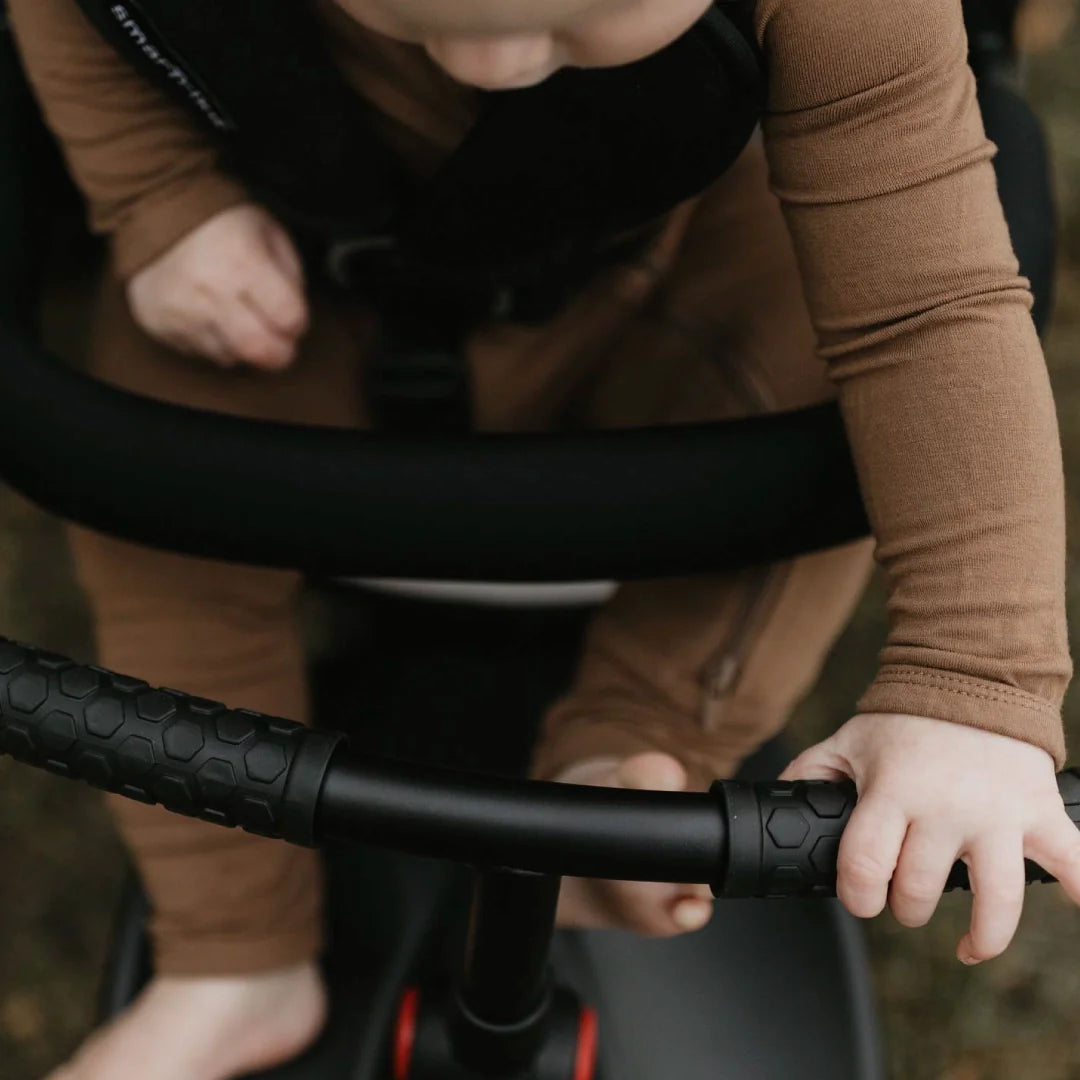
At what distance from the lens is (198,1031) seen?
70cm

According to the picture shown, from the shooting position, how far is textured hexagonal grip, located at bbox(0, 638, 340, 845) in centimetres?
39

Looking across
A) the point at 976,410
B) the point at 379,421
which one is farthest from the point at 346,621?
the point at 976,410

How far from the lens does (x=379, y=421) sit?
2.36 ft

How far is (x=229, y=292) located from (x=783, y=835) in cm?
38

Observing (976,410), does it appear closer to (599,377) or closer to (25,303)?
(599,377)

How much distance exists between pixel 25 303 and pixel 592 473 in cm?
29

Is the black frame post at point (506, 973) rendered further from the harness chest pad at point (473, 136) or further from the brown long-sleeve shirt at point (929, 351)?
the harness chest pad at point (473, 136)

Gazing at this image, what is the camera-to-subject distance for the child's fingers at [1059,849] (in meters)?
0.44

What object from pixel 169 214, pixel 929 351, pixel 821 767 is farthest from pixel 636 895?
pixel 169 214

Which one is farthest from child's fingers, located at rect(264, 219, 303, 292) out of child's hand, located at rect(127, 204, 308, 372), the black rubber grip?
the black rubber grip

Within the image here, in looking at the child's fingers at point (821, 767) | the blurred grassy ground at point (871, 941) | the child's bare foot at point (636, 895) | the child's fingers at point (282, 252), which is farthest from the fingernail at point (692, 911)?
the blurred grassy ground at point (871, 941)

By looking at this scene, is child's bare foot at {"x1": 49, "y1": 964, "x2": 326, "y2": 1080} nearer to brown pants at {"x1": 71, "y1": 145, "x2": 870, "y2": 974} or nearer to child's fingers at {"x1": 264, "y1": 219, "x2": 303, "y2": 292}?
brown pants at {"x1": 71, "y1": 145, "x2": 870, "y2": 974}

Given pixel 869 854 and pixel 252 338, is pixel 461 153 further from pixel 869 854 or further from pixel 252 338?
pixel 869 854

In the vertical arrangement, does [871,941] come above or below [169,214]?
below
